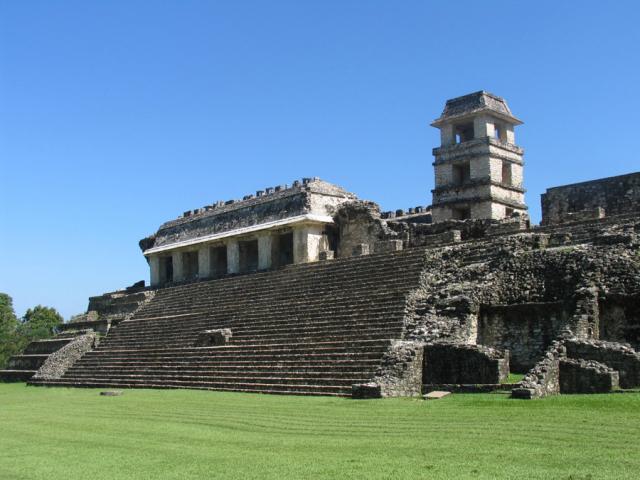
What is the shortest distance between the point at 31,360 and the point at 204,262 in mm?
8771

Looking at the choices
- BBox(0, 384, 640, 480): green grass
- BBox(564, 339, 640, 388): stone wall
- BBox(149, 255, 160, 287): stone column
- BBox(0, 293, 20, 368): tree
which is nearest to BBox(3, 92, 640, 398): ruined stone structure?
BBox(564, 339, 640, 388): stone wall

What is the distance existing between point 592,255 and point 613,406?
21.4ft

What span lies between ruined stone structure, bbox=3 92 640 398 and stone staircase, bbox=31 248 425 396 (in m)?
0.07

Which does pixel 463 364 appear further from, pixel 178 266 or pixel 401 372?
pixel 178 266

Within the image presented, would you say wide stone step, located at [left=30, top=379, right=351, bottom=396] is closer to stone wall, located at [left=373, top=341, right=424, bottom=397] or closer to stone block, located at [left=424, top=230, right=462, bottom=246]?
stone wall, located at [left=373, top=341, right=424, bottom=397]

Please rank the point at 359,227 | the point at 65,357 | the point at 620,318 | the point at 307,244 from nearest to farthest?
the point at 620,318 < the point at 65,357 < the point at 359,227 < the point at 307,244

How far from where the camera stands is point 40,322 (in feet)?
185

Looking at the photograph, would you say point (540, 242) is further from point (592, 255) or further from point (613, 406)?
point (613, 406)

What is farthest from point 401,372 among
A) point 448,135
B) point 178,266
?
point 448,135

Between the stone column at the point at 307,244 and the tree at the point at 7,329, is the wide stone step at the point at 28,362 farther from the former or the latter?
the tree at the point at 7,329

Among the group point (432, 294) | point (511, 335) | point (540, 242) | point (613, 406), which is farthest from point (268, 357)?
point (613, 406)

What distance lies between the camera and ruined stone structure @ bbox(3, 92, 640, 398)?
15680 mm

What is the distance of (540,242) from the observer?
19.8m

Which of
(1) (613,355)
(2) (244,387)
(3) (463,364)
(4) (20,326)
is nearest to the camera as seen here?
(1) (613,355)
